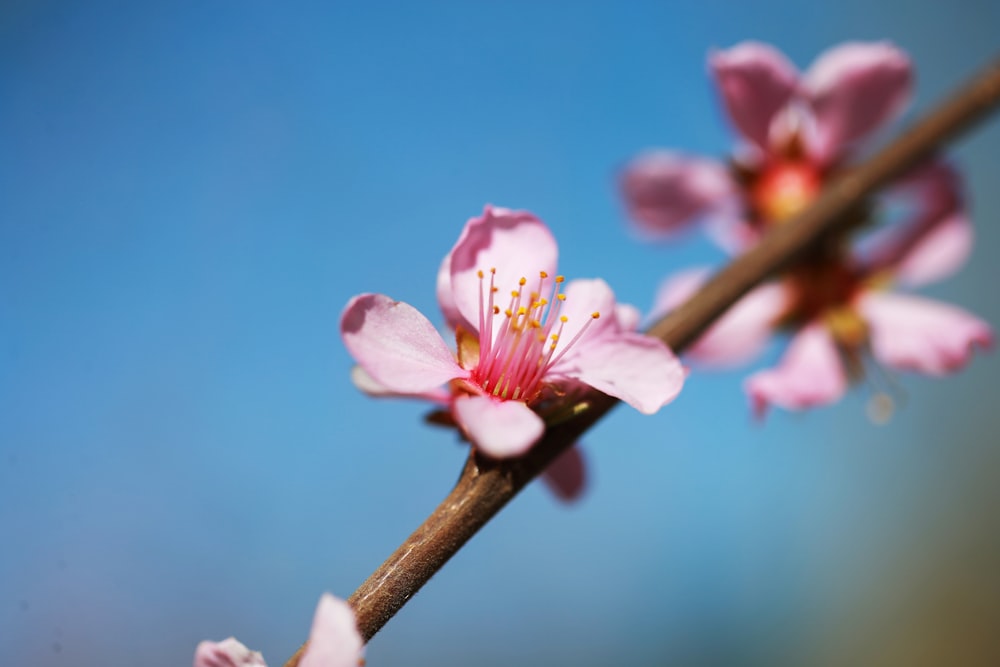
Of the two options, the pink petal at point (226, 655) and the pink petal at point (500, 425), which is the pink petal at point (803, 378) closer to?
the pink petal at point (500, 425)

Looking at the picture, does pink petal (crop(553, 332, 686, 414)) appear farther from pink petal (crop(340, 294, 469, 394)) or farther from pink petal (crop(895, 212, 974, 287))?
pink petal (crop(895, 212, 974, 287))

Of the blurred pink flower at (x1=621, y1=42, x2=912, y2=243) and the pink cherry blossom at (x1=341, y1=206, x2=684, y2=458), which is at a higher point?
the blurred pink flower at (x1=621, y1=42, x2=912, y2=243)

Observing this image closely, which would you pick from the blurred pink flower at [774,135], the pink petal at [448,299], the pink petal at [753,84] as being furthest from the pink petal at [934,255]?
the pink petal at [448,299]

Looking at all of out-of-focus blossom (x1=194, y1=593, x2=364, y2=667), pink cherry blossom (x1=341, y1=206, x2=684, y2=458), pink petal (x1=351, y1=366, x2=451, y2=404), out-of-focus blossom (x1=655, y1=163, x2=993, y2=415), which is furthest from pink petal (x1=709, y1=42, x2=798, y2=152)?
out-of-focus blossom (x1=194, y1=593, x2=364, y2=667)

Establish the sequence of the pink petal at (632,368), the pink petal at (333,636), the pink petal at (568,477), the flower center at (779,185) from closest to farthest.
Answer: the pink petal at (333,636) < the pink petal at (632,368) < the pink petal at (568,477) < the flower center at (779,185)

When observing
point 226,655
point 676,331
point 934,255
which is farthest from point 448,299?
point 934,255

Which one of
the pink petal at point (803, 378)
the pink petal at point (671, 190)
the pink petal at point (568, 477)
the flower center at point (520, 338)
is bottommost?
the pink petal at point (568, 477)
